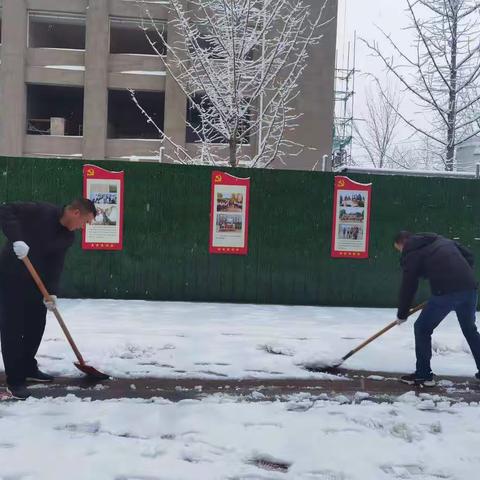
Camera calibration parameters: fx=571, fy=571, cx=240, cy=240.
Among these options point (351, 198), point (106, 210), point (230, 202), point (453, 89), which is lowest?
point (106, 210)

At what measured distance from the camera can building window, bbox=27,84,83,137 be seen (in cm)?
2725

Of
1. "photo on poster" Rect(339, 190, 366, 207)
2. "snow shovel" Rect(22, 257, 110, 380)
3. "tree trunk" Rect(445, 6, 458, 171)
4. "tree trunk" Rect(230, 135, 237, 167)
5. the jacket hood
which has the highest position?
"tree trunk" Rect(445, 6, 458, 171)

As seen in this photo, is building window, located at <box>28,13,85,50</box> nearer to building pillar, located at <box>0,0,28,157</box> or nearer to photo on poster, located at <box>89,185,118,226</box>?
building pillar, located at <box>0,0,28,157</box>

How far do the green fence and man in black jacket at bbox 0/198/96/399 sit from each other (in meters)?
4.32

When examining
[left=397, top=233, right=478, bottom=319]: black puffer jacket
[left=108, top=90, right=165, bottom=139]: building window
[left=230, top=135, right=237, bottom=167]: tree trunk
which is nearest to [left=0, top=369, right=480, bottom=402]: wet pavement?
[left=397, top=233, right=478, bottom=319]: black puffer jacket

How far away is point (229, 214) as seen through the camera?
9.72m

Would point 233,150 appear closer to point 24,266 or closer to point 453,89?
point 453,89

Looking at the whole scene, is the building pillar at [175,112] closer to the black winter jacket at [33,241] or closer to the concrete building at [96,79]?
the concrete building at [96,79]

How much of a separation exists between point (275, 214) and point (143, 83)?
1795cm

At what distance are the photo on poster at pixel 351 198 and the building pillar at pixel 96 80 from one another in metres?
18.2

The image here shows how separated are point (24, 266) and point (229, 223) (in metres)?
4.96

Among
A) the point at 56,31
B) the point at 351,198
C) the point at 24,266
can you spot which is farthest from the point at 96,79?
the point at 24,266

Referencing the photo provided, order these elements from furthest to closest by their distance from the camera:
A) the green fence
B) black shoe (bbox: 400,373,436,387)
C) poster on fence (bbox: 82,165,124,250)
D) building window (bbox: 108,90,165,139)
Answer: building window (bbox: 108,90,165,139)
the green fence
poster on fence (bbox: 82,165,124,250)
black shoe (bbox: 400,373,436,387)

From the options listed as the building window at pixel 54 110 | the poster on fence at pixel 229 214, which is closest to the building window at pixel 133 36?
the building window at pixel 54 110
